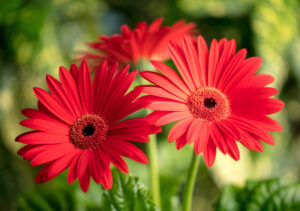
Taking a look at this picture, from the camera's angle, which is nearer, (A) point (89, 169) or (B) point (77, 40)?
(A) point (89, 169)

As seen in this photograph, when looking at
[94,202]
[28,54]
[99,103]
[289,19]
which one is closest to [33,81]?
[28,54]

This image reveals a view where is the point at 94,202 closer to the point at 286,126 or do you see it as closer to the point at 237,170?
the point at 237,170

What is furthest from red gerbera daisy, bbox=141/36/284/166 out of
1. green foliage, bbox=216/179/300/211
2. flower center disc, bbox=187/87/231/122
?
green foliage, bbox=216/179/300/211

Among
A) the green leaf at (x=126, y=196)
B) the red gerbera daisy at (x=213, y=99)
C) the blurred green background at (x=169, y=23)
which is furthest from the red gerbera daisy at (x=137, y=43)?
the blurred green background at (x=169, y=23)

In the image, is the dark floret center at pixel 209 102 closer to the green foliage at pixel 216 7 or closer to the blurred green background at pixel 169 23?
the blurred green background at pixel 169 23

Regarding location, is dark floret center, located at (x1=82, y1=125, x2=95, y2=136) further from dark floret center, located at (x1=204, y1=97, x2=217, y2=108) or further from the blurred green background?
the blurred green background

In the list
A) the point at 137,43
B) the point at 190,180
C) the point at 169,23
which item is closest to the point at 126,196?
the point at 190,180

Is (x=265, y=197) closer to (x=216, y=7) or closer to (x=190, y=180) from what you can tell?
(x=190, y=180)
